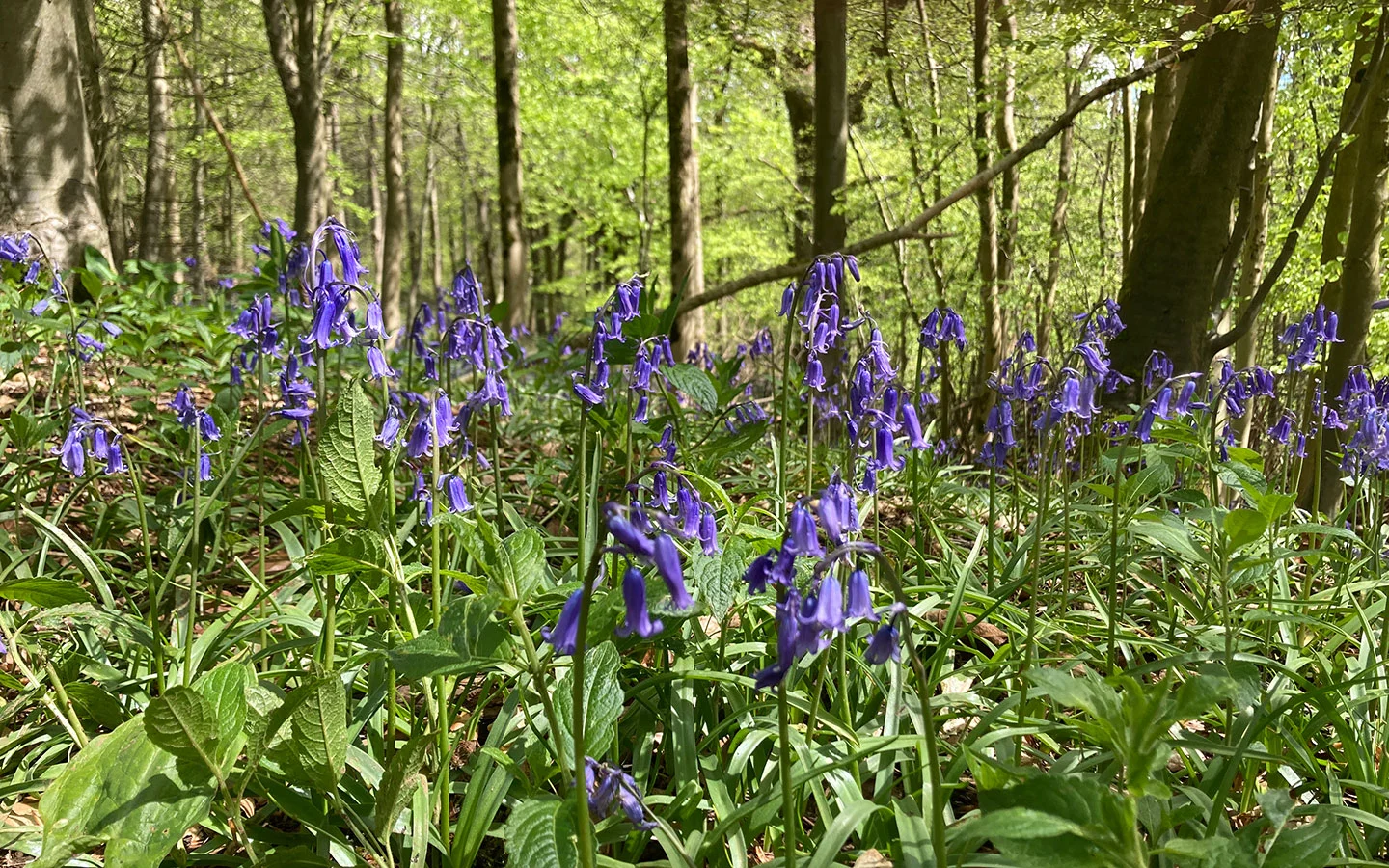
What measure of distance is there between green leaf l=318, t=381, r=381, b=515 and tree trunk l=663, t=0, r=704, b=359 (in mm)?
6737

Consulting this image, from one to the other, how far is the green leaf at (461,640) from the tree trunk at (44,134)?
691 cm

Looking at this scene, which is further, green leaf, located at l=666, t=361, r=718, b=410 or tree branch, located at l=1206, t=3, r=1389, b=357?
tree branch, located at l=1206, t=3, r=1389, b=357

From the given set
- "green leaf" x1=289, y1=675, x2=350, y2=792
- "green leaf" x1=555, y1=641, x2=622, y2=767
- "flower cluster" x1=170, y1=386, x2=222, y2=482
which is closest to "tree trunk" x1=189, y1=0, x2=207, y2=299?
"flower cluster" x1=170, y1=386, x2=222, y2=482

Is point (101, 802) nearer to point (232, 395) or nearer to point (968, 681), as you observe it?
point (968, 681)

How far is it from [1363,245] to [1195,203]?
2.66ft

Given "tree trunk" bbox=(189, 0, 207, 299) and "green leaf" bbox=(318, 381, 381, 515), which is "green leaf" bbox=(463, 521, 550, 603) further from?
"tree trunk" bbox=(189, 0, 207, 299)

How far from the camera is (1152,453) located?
2662 millimetres

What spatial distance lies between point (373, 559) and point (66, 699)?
0.77 metres

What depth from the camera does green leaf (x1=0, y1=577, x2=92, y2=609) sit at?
5.66ft

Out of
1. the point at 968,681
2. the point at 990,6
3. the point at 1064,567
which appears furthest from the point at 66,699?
the point at 990,6

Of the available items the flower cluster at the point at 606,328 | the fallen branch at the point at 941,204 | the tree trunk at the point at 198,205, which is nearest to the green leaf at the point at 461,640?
the flower cluster at the point at 606,328

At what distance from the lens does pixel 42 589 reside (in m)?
1.76

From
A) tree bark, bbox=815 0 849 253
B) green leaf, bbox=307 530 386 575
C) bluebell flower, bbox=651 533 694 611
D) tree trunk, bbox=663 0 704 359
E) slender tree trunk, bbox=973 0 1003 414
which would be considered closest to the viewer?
bluebell flower, bbox=651 533 694 611

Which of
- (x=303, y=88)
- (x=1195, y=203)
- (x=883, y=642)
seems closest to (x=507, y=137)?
(x=303, y=88)
